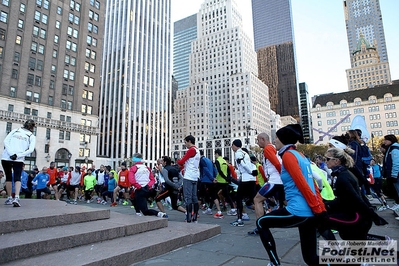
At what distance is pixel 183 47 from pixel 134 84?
3705 inches

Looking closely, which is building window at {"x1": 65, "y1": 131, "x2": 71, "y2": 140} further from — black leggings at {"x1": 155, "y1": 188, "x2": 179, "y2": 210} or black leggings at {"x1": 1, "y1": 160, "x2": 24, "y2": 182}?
black leggings at {"x1": 155, "y1": 188, "x2": 179, "y2": 210}

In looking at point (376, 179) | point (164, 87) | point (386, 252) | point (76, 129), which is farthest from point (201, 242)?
point (164, 87)

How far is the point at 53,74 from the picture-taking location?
53688mm

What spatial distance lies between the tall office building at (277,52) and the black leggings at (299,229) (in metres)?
176

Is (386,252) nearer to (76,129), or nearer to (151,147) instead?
(76,129)

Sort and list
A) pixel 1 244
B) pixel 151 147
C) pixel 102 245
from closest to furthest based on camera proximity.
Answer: pixel 1 244
pixel 102 245
pixel 151 147

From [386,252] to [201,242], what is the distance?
11.0 feet

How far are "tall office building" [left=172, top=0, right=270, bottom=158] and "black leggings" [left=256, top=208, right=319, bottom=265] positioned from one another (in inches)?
4514

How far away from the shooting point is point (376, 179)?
13.0 metres

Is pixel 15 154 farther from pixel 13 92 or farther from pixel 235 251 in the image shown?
pixel 13 92

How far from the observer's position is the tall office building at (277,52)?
172 m

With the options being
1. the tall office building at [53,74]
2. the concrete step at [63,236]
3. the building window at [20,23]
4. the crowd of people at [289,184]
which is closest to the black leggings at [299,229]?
the crowd of people at [289,184]

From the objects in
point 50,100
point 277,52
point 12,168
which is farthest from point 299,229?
point 277,52

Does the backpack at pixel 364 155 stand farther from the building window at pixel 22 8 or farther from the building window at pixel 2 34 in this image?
the building window at pixel 22 8
